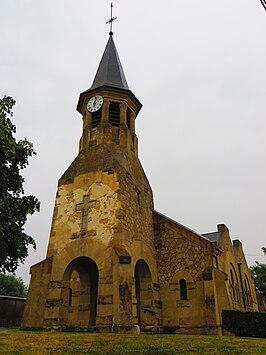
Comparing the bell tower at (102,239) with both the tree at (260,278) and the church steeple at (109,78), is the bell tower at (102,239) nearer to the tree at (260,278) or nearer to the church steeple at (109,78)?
the church steeple at (109,78)

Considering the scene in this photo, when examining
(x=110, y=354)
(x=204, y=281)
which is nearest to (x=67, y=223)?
(x=204, y=281)

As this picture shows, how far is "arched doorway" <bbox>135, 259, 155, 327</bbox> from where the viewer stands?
59.9 feet

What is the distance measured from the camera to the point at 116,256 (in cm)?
1630

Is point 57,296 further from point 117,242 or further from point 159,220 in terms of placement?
point 159,220

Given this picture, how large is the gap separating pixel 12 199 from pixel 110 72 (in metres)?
16.0

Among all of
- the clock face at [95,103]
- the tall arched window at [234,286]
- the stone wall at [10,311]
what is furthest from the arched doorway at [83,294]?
the tall arched window at [234,286]

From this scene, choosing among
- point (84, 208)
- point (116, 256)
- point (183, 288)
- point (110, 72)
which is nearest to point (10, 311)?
point (84, 208)

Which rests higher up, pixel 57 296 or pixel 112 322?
pixel 57 296

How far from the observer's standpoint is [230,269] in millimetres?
25781

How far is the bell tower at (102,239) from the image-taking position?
1606cm

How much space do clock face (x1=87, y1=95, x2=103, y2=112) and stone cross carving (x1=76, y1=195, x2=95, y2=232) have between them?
21.4 ft

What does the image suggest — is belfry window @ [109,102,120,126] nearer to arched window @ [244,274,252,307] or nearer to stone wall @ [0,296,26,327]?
stone wall @ [0,296,26,327]

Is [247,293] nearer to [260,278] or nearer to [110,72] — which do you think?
[260,278]

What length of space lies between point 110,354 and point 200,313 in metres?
10.4
